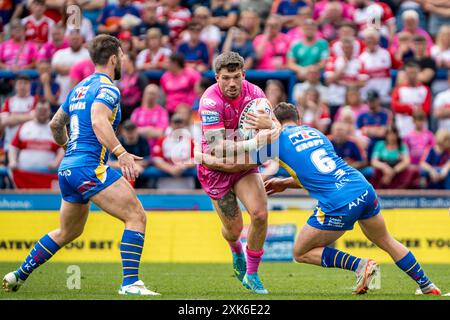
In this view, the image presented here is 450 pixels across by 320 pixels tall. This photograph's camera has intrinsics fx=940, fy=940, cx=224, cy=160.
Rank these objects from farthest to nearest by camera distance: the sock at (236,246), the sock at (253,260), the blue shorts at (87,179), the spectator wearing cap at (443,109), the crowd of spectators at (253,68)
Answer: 1. the spectator wearing cap at (443,109)
2. the crowd of spectators at (253,68)
3. the sock at (236,246)
4. the sock at (253,260)
5. the blue shorts at (87,179)

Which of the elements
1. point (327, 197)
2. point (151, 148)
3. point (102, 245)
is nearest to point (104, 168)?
point (327, 197)

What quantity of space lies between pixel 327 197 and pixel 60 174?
273 centimetres

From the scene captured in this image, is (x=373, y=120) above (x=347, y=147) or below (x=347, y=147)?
above

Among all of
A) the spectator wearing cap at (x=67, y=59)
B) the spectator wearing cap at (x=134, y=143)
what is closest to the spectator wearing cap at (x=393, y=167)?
the spectator wearing cap at (x=134, y=143)

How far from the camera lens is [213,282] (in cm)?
1162

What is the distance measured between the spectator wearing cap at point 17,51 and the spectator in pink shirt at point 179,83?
10.9 feet

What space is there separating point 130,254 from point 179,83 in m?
9.50

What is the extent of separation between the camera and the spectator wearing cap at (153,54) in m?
19.1

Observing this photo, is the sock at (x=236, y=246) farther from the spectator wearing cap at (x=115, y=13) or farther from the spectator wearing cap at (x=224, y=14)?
the spectator wearing cap at (x=115, y=13)

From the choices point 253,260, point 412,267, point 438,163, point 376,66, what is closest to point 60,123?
point 253,260

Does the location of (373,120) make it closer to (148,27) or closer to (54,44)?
(148,27)

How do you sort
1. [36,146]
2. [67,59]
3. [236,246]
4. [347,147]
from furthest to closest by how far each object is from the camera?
[67,59] < [36,146] < [347,147] < [236,246]

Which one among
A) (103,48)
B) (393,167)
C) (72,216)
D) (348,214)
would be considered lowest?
(393,167)

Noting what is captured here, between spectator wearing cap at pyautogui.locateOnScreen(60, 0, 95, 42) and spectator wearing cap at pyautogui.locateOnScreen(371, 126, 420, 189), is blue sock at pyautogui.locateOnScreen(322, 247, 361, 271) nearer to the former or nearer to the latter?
spectator wearing cap at pyautogui.locateOnScreen(371, 126, 420, 189)
